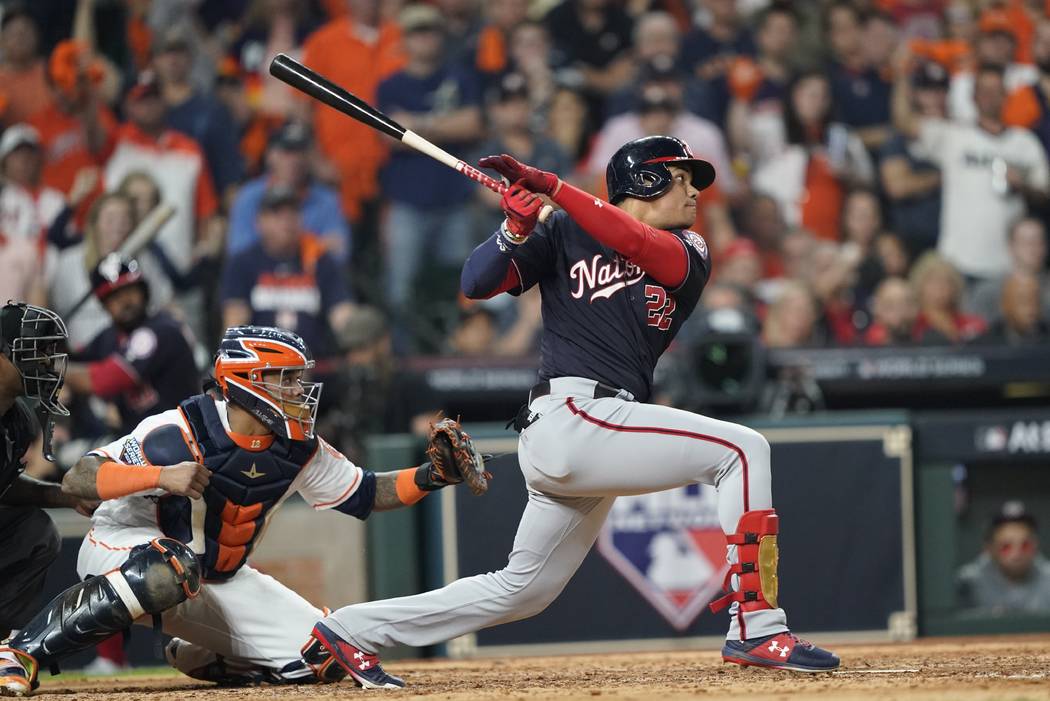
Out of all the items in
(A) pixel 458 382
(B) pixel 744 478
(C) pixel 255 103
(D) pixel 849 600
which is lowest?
(D) pixel 849 600

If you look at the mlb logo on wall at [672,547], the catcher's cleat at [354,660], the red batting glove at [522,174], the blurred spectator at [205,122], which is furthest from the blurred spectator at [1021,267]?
the catcher's cleat at [354,660]

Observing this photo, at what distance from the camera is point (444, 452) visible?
4.25 metres

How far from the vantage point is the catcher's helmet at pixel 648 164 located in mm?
4094

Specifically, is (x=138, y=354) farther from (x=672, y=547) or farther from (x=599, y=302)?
(x=599, y=302)

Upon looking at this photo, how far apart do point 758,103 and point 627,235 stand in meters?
5.63

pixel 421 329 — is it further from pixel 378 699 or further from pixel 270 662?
pixel 378 699

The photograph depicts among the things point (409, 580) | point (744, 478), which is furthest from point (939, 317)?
point (744, 478)

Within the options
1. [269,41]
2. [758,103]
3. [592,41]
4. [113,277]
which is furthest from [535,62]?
[113,277]

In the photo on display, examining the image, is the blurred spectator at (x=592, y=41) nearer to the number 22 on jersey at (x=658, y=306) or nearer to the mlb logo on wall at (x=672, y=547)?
the mlb logo on wall at (x=672, y=547)

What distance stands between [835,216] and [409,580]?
12.6 feet

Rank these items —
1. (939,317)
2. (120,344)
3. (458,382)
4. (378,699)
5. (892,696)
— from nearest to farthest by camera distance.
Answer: (892,696) < (378,699) < (120,344) < (458,382) < (939,317)

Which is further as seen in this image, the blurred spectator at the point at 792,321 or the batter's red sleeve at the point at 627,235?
the blurred spectator at the point at 792,321

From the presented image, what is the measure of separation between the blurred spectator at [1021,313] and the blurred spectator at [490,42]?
11.1 feet

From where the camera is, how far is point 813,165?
9.09 metres
